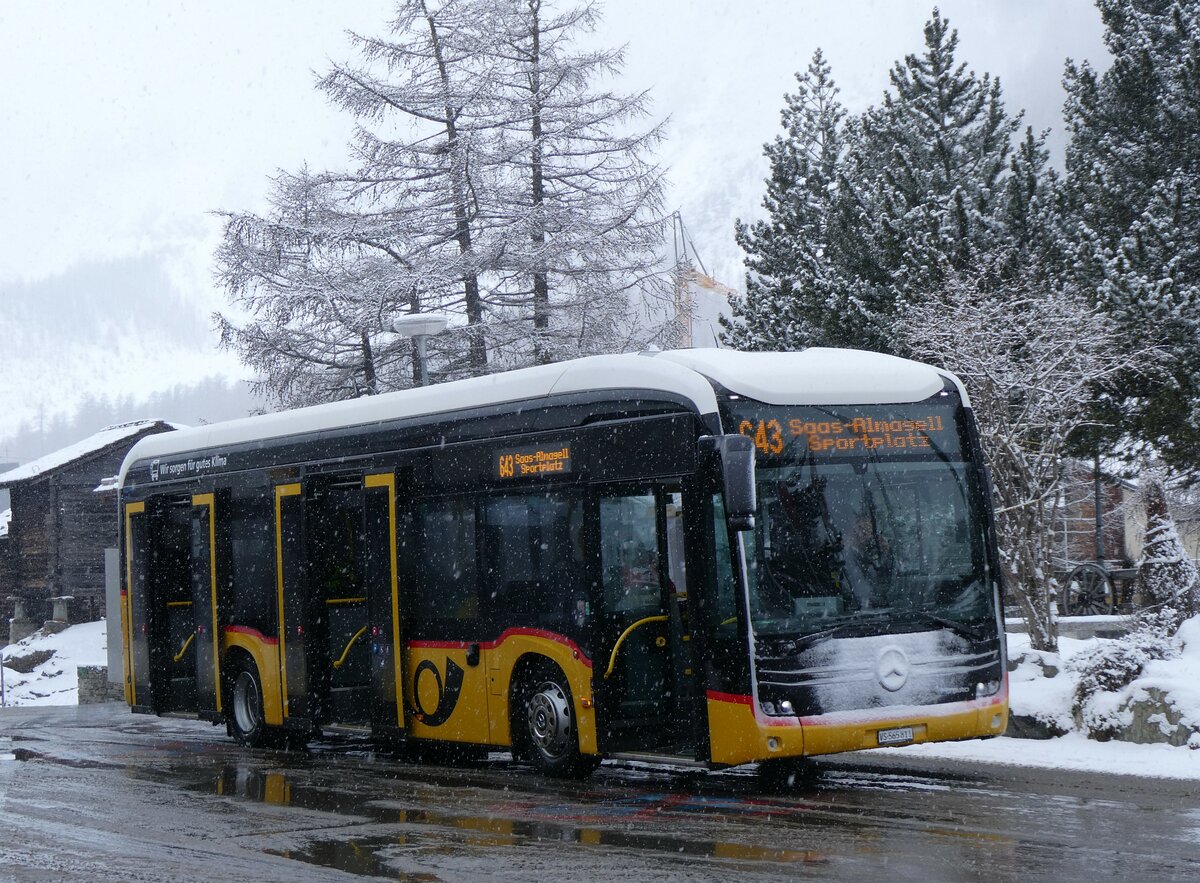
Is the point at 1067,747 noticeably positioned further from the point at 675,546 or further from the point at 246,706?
the point at 246,706

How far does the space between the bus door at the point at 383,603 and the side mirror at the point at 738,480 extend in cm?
462

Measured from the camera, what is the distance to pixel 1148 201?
2773 centimetres

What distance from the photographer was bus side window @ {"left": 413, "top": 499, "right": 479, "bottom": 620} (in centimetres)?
1339

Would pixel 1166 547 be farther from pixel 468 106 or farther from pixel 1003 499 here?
pixel 468 106

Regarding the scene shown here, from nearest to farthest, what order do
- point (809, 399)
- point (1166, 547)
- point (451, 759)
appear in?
1. point (809, 399)
2. point (451, 759)
3. point (1166, 547)

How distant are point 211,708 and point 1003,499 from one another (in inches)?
417

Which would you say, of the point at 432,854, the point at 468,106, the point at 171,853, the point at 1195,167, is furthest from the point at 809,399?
the point at 468,106

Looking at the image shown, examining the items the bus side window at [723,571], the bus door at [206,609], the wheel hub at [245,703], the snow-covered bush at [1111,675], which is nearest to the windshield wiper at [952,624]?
the bus side window at [723,571]

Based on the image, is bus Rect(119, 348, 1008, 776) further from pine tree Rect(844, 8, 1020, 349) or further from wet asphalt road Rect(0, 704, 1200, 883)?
pine tree Rect(844, 8, 1020, 349)

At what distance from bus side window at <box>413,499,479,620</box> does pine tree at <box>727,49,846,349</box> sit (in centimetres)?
1939

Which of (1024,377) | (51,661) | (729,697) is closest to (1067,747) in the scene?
(729,697)

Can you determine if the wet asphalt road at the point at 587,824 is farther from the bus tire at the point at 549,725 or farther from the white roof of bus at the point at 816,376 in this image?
the white roof of bus at the point at 816,376

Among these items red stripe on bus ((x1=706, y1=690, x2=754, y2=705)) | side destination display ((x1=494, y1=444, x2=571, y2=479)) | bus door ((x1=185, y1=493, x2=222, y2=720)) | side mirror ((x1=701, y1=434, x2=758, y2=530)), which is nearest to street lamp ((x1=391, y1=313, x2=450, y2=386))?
bus door ((x1=185, y1=493, x2=222, y2=720))

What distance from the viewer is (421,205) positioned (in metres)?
32.4
